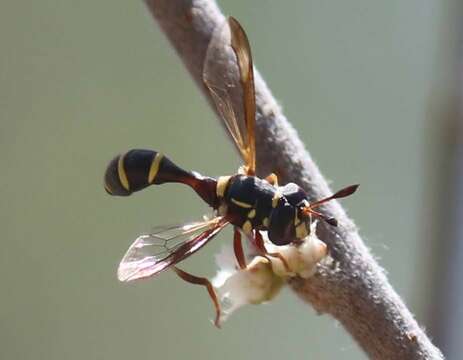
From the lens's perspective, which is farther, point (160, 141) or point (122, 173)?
point (160, 141)

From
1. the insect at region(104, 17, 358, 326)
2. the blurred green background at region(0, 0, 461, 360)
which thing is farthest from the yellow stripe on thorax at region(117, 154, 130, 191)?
the blurred green background at region(0, 0, 461, 360)

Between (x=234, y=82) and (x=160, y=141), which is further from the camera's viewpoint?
(x=160, y=141)

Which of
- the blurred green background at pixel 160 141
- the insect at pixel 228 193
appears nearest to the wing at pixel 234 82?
the insect at pixel 228 193

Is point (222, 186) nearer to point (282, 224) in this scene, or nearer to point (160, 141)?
point (282, 224)

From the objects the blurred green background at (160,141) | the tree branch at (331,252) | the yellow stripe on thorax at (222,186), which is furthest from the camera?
the blurred green background at (160,141)

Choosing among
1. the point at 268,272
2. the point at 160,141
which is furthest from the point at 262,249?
the point at 160,141

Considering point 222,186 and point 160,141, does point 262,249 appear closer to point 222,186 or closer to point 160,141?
point 222,186

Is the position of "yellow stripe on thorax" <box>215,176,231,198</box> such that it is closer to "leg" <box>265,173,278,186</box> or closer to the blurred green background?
"leg" <box>265,173,278,186</box>

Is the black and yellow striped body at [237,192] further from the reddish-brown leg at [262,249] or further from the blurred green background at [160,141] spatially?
the blurred green background at [160,141]
